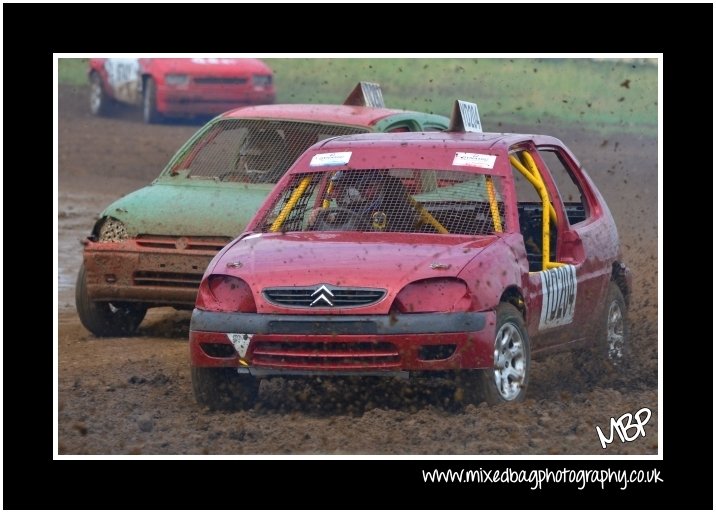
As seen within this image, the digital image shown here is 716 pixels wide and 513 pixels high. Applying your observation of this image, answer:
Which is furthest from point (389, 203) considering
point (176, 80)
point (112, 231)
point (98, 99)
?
point (98, 99)

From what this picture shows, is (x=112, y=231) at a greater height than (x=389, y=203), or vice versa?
(x=389, y=203)

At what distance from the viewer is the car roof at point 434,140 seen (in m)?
10.0

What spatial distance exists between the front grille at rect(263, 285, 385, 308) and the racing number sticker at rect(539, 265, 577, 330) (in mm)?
1358

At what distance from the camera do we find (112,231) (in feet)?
39.6

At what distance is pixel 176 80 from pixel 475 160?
45.6 feet

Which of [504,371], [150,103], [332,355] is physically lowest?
[504,371]

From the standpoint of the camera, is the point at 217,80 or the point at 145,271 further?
the point at 217,80

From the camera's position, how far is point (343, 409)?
9.12 m

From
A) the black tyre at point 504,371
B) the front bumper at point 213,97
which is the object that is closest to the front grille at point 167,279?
the black tyre at point 504,371

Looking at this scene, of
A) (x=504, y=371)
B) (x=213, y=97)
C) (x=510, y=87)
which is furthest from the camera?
(x=510, y=87)

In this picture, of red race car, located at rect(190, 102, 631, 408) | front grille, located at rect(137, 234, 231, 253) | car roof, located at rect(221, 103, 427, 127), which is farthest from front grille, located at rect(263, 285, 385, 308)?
car roof, located at rect(221, 103, 427, 127)

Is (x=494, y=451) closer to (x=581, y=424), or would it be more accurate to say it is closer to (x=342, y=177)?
(x=581, y=424)

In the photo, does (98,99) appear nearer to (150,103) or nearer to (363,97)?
(150,103)

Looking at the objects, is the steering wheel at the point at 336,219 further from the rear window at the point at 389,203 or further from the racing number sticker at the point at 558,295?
the racing number sticker at the point at 558,295
